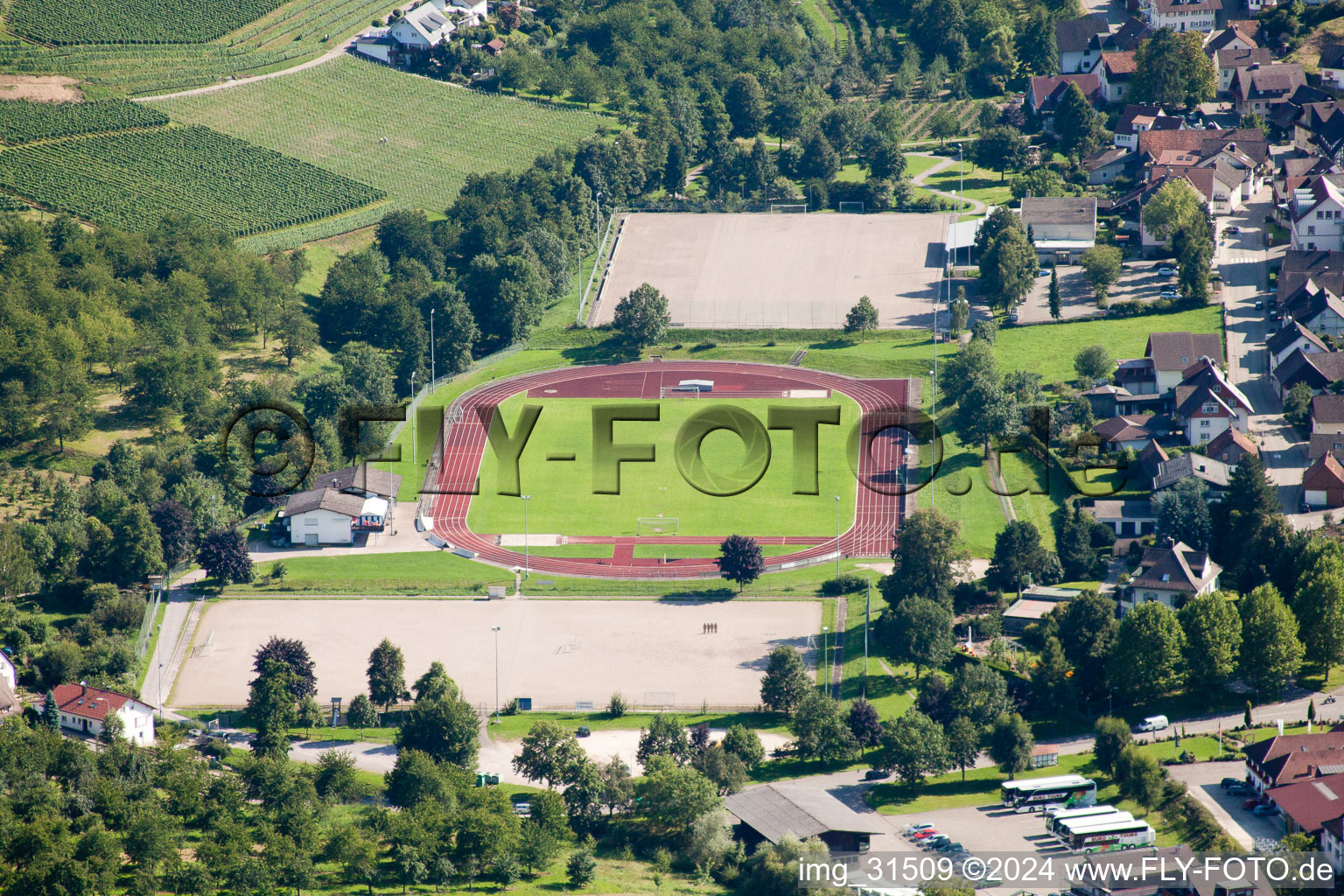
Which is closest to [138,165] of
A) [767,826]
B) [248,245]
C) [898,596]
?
[248,245]

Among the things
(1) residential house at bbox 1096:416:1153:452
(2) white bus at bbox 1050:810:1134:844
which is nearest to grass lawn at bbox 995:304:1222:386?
(1) residential house at bbox 1096:416:1153:452

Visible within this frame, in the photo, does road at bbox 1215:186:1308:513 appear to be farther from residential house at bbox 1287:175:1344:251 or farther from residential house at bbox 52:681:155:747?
residential house at bbox 52:681:155:747

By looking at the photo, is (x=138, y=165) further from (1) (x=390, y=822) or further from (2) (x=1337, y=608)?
(2) (x=1337, y=608)

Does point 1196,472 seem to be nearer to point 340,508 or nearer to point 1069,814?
point 1069,814

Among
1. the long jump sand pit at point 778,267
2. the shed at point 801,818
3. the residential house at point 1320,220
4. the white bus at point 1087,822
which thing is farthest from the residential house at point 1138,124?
the shed at point 801,818

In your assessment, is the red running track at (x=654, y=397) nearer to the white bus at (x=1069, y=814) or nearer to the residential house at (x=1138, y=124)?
the white bus at (x=1069, y=814)

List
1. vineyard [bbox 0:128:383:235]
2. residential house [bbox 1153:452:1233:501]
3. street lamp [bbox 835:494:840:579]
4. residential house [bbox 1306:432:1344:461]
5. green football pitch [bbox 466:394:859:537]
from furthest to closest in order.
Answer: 1. vineyard [bbox 0:128:383:235]
2. green football pitch [bbox 466:394:859:537]
3. residential house [bbox 1306:432:1344:461]
4. street lamp [bbox 835:494:840:579]
5. residential house [bbox 1153:452:1233:501]
